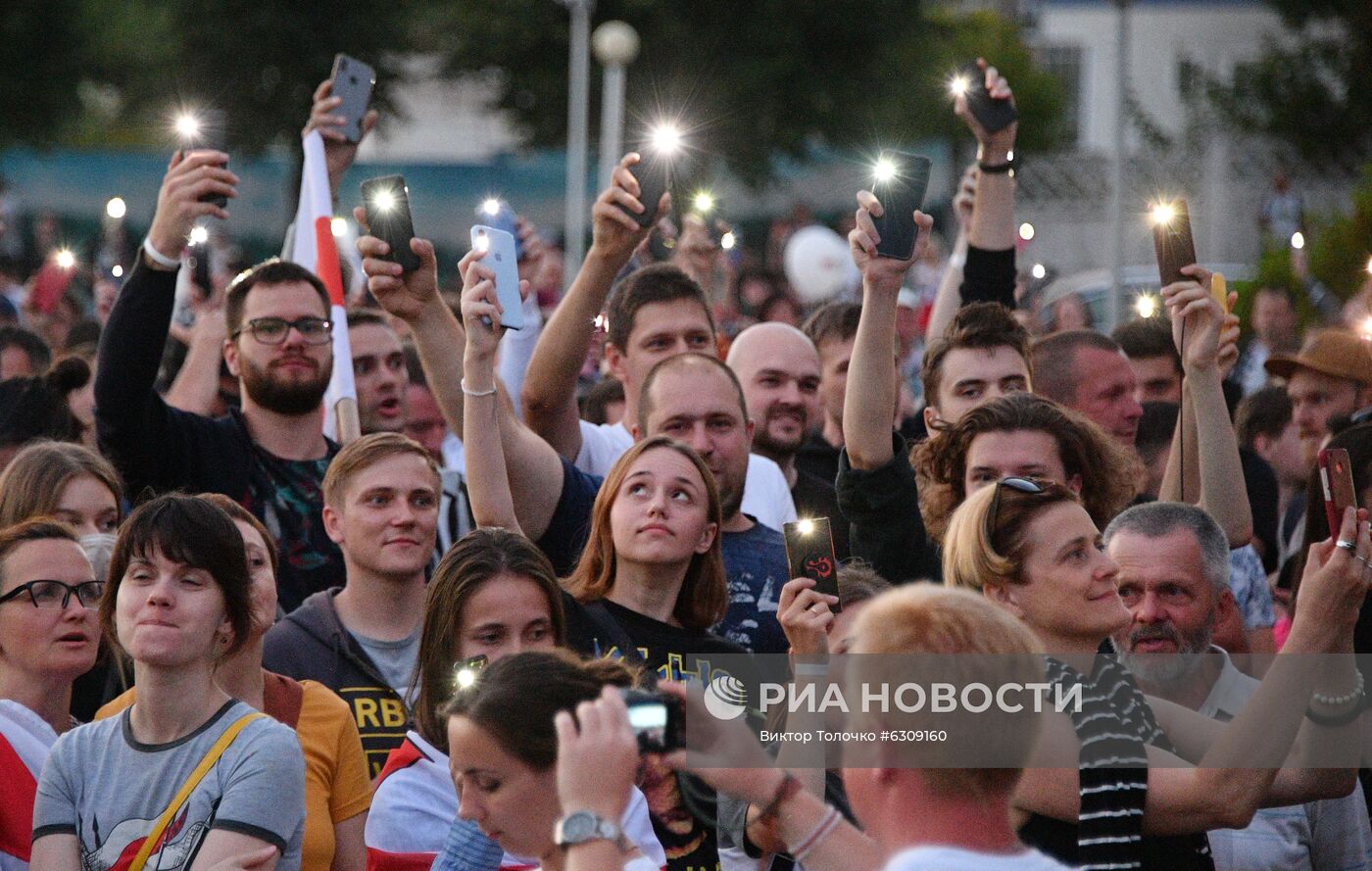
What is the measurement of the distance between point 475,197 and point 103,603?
20.6 metres

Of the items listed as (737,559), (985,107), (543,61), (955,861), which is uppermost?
(543,61)

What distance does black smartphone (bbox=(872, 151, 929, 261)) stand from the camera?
4875mm

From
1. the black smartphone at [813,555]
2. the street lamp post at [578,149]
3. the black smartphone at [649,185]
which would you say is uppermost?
the street lamp post at [578,149]

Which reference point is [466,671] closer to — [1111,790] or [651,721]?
[651,721]

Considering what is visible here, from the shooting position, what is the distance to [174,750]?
3.77 m

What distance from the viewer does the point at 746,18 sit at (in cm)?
3017

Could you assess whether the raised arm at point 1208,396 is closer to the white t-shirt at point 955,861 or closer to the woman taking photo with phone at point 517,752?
the woman taking photo with phone at point 517,752

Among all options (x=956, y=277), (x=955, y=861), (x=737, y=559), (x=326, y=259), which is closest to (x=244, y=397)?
(x=326, y=259)

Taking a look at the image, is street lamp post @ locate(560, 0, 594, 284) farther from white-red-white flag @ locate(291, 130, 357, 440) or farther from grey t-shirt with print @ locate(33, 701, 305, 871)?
grey t-shirt with print @ locate(33, 701, 305, 871)

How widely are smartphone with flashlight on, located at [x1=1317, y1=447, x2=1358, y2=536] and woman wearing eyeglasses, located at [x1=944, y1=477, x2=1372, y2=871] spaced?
2.8 inches

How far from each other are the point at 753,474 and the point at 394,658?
1.53 metres

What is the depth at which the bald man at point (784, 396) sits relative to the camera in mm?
6168

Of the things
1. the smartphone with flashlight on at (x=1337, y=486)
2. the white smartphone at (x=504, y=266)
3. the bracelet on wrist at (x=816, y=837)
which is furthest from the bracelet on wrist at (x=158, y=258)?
the smartphone with flashlight on at (x=1337, y=486)

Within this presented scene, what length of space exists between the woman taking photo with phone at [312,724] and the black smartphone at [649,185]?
150 cm
